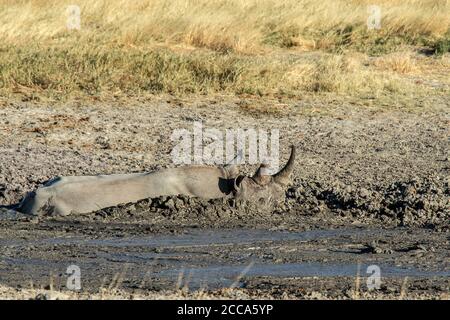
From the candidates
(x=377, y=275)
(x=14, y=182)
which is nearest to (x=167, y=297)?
(x=377, y=275)

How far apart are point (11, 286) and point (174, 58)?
7.23 meters

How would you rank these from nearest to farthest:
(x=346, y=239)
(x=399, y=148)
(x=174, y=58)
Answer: (x=346, y=239) < (x=399, y=148) < (x=174, y=58)

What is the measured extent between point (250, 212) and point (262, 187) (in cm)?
22

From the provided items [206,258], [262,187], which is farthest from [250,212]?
[206,258]

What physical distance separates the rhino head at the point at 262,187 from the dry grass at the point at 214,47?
397 cm

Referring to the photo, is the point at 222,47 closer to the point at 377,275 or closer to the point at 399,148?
the point at 399,148

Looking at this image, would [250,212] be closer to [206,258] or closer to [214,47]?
[206,258]

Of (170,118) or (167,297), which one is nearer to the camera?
(167,297)

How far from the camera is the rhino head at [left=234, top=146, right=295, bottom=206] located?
930 cm

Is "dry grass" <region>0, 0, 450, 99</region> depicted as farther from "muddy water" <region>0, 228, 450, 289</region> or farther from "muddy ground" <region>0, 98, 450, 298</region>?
"muddy water" <region>0, 228, 450, 289</region>

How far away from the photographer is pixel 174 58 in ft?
46.3

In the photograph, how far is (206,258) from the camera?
8109 millimetres

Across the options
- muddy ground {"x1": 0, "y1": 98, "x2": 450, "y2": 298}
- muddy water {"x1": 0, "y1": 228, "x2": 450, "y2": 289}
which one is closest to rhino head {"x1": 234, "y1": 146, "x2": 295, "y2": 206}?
muddy ground {"x1": 0, "y1": 98, "x2": 450, "y2": 298}

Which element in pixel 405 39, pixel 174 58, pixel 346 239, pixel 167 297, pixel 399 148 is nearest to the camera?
pixel 167 297
